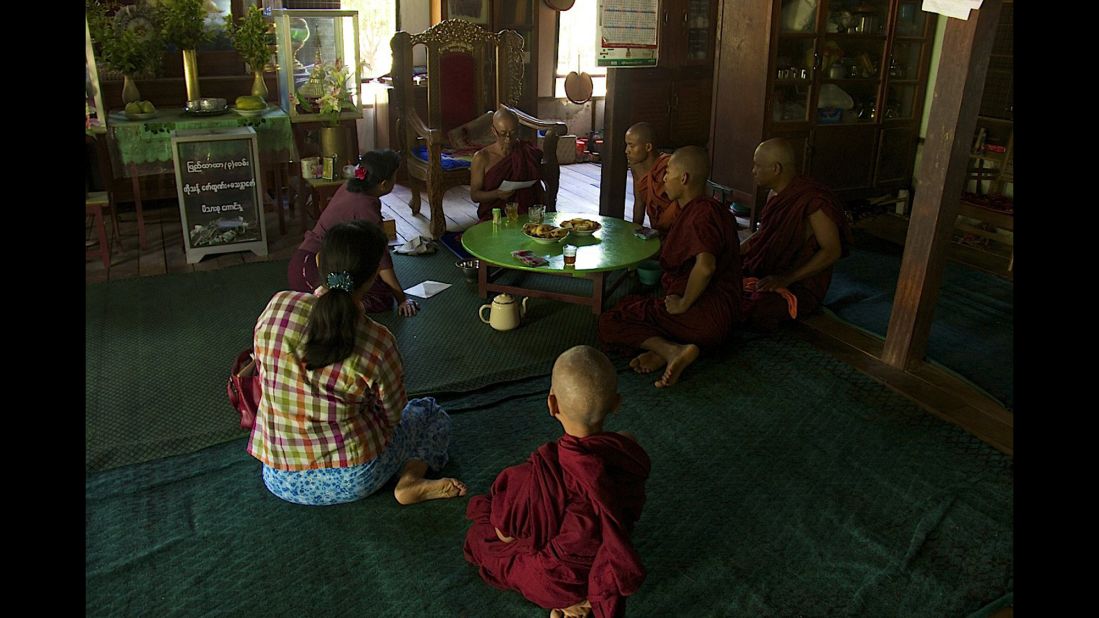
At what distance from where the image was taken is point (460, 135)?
6.09 meters

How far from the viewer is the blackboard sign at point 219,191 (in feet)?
15.6

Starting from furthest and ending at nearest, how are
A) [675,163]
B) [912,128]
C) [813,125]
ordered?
[912,128], [813,125], [675,163]

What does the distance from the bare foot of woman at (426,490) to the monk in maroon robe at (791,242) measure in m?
1.94

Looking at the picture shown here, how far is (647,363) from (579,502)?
5.40 feet

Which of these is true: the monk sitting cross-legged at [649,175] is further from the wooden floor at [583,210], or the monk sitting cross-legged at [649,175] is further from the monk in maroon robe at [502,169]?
the wooden floor at [583,210]

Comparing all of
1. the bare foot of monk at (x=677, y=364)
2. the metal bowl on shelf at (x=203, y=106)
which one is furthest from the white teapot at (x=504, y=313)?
the metal bowl on shelf at (x=203, y=106)

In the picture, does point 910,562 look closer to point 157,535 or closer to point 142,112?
point 157,535

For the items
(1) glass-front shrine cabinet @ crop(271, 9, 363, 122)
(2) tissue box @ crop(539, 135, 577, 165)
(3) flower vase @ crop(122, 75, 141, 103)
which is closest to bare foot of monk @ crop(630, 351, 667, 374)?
(1) glass-front shrine cabinet @ crop(271, 9, 363, 122)

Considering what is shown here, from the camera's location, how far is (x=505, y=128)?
16.1 feet

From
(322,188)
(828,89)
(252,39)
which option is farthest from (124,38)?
(828,89)

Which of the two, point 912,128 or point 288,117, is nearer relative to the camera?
point 288,117

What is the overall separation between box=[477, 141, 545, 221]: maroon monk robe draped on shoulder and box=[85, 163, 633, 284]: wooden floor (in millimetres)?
681
